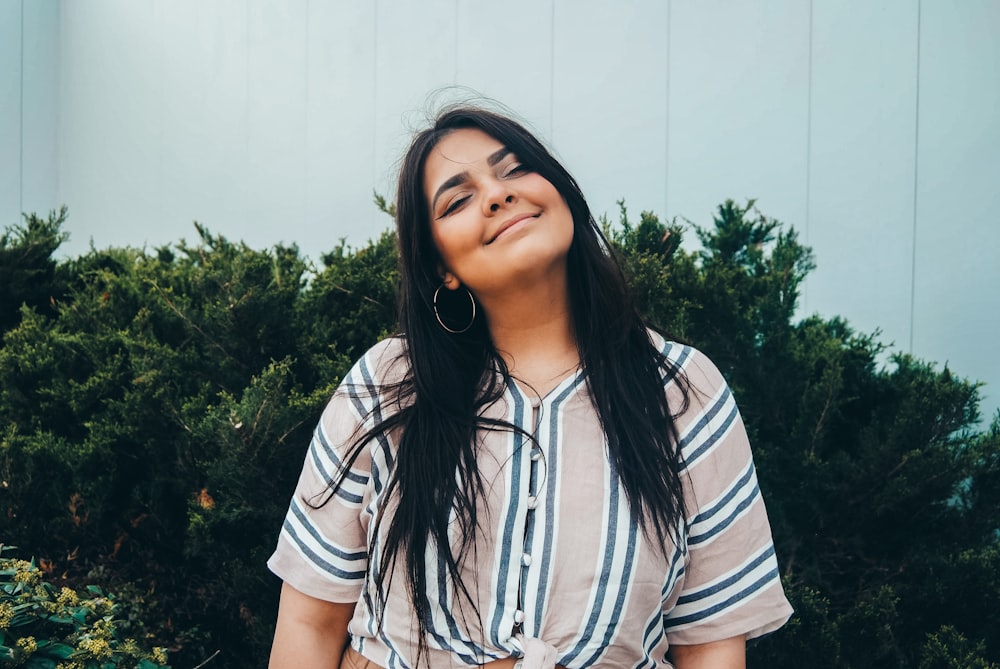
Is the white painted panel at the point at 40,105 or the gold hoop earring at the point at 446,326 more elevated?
the white painted panel at the point at 40,105

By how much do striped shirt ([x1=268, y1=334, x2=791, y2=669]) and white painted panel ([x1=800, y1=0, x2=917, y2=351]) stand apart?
62.8 inches

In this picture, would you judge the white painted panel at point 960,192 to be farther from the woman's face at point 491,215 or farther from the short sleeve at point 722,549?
the woman's face at point 491,215

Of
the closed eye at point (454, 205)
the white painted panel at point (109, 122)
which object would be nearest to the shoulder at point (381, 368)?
the closed eye at point (454, 205)

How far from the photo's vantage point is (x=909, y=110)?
2986mm

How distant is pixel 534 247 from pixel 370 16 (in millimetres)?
3118

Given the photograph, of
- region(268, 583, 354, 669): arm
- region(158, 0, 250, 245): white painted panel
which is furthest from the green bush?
region(158, 0, 250, 245): white painted panel

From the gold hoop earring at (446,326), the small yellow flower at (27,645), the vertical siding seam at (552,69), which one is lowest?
the small yellow flower at (27,645)

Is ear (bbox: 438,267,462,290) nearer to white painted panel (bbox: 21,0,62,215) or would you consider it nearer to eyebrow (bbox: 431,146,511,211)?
eyebrow (bbox: 431,146,511,211)

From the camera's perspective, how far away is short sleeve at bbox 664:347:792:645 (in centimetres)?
161

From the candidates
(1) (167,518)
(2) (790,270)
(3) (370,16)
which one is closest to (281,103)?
Answer: (3) (370,16)

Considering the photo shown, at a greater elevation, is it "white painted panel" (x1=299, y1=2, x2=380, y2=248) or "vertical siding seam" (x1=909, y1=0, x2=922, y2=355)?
"white painted panel" (x1=299, y1=2, x2=380, y2=248)

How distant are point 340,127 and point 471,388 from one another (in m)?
3.02

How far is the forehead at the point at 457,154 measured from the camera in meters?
1.74

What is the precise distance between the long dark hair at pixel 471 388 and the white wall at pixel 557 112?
1.57ft
